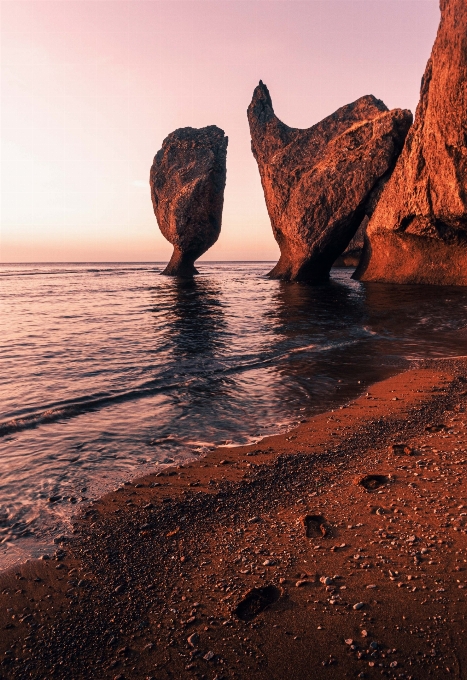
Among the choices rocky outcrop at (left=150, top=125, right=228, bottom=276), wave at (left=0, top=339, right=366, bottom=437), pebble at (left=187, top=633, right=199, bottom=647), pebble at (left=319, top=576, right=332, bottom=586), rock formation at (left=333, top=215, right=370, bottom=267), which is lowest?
wave at (left=0, top=339, right=366, bottom=437)

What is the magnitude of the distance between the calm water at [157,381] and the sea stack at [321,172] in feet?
57.1

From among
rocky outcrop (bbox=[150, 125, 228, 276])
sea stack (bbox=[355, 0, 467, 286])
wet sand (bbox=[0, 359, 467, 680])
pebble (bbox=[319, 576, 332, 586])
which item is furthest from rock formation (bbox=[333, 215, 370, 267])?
pebble (bbox=[319, 576, 332, 586])

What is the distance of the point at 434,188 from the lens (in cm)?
2814

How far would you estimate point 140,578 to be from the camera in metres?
3.68

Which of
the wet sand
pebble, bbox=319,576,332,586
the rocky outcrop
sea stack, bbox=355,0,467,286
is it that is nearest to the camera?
the wet sand

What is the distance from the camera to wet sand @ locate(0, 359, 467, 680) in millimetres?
2854

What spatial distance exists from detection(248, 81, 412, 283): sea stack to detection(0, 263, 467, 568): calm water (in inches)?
686

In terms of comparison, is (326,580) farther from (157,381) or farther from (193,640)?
(157,381)

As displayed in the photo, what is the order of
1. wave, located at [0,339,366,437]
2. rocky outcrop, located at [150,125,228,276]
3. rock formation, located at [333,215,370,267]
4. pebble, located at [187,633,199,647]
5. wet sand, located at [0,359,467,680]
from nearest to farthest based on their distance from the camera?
wet sand, located at [0,359,467,680] < pebble, located at [187,633,199,647] < wave, located at [0,339,366,437] < rocky outcrop, located at [150,125,228,276] < rock formation, located at [333,215,370,267]

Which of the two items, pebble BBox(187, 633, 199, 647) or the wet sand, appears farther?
pebble BBox(187, 633, 199, 647)

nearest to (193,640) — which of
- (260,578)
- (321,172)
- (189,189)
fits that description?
(260,578)

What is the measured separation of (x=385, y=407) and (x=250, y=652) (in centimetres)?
579

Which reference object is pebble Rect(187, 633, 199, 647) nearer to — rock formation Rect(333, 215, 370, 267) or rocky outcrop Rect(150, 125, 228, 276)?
rock formation Rect(333, 215, 370, 267)

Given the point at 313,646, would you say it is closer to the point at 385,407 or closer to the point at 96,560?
the point at 96,560
